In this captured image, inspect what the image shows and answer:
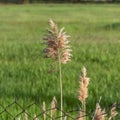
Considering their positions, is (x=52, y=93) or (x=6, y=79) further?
(x=6, y=79)

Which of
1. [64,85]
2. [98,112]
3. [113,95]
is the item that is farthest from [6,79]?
[98,112]

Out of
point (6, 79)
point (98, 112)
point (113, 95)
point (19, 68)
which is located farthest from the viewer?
point (19, 68)

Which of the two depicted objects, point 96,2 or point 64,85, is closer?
point 64,85

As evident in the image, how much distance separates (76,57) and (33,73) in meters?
1.64

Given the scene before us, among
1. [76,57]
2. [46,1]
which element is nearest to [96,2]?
[46,1]

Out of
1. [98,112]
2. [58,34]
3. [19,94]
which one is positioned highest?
[58,34]

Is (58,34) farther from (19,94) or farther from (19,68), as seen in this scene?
(19,68)

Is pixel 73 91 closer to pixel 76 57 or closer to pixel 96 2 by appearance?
pixel 76 57

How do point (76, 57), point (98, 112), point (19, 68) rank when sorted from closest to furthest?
point (98, 112)
point (19, 68)
point (76, 57)

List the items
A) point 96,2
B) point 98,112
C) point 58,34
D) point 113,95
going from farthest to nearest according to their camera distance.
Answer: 1. point 96,2
2. point 113,95
3. point 58,34
4. point 98,112

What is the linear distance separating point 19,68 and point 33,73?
1.69ft

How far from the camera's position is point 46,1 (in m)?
48.5

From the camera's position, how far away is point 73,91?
5.35 m

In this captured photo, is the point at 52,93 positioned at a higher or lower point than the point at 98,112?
lower
